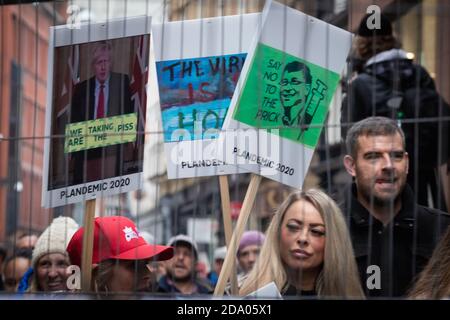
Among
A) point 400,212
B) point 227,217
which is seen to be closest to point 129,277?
point 227,217

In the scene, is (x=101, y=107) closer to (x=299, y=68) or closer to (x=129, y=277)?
(x=129, y=277)

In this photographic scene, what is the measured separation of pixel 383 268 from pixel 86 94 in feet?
4.82

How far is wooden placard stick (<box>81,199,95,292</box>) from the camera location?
465 cm

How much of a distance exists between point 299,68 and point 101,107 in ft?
2.83

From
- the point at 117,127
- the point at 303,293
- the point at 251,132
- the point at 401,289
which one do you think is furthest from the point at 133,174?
the point at 401,289

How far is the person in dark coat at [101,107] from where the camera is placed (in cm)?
461

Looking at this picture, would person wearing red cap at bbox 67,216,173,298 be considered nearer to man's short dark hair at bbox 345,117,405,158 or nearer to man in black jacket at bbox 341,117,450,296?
man in black jacket at bbox 341,117,450,296

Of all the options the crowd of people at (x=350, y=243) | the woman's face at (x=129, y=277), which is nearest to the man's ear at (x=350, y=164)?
the crowd of people at (x=350, y=243)

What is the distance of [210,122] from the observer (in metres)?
4.57

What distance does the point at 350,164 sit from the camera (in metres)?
4.79

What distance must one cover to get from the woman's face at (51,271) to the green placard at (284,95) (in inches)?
48.0

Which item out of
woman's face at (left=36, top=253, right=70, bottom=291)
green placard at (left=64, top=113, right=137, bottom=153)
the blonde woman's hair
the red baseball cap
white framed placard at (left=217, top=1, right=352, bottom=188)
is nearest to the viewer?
the blonde woman's hair

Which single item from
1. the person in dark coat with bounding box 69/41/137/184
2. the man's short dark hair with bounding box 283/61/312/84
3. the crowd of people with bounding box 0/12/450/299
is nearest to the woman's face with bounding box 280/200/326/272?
the crowd of people with bounding box 0/12/450/299

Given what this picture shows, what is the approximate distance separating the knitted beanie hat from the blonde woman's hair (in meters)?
1.02
